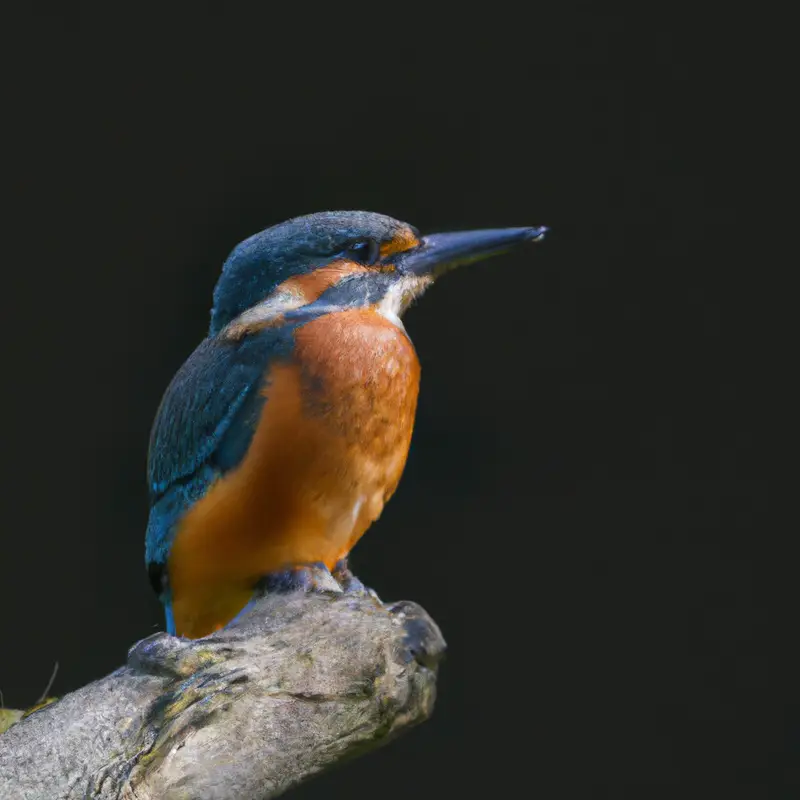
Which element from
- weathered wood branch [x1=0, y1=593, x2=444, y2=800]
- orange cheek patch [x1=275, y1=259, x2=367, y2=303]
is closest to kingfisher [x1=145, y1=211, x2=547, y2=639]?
orange cheek patch [x1=275, y1=259, x2=367, y2=303]

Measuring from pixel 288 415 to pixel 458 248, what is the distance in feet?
2.01

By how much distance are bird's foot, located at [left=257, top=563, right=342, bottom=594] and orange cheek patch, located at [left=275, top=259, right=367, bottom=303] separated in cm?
60

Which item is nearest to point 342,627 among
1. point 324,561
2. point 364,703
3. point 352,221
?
point 364,703

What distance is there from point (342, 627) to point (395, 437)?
46cm

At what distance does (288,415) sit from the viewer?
95.7 inches

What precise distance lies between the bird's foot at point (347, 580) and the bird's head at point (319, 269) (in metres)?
0.60

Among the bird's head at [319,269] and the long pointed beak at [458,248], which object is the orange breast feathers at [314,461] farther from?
the long pointed beak at [458,248]

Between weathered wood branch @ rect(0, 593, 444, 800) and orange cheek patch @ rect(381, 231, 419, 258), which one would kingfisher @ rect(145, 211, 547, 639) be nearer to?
orange cheek patch @ rect(381, 231, 419, 258)

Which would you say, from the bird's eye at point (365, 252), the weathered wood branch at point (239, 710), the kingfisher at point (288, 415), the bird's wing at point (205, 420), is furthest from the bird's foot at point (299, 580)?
the bird's eye at point (365, 252)

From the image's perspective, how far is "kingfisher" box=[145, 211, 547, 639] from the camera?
8.02ft

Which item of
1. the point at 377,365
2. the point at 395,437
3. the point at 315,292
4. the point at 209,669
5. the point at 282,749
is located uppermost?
the point at 315,292

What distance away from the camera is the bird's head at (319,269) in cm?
257

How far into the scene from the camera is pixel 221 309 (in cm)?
266

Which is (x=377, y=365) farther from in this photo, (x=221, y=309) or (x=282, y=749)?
(x=282, y=749)
